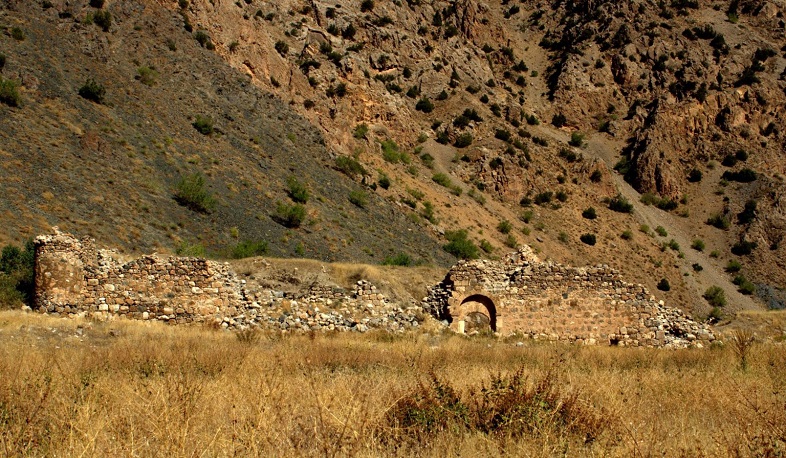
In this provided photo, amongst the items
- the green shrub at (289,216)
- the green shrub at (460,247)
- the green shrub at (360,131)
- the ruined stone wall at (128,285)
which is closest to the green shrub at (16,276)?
the ruined stone wall at (128,285)

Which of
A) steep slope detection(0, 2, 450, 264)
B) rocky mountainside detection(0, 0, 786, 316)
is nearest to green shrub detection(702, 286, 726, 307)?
rocky mountainside detection(0, 0, 786, 316)

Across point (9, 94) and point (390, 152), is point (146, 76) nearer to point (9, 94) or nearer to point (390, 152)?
point (9, 94)

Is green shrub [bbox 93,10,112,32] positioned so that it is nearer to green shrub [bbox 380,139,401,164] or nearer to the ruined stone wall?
green shrub [bbox 380,139,401,164]

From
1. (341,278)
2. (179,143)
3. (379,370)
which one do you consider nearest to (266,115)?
(179,143)

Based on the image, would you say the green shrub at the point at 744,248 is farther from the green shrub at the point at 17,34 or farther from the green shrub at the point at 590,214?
the green shrub at the point at 17,34

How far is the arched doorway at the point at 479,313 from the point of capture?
19266mm

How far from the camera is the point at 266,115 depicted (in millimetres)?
46562

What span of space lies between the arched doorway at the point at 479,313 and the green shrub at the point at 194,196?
61.5ft

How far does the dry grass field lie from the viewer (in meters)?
5.45

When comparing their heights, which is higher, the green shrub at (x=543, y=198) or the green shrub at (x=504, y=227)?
the green shrub at (x=543, y=198)

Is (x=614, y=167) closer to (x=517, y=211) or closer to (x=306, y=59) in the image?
(x=517, y=211)

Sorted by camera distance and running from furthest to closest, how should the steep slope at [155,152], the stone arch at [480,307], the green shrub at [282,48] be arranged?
the green shrub at [282,48], the steep slope at [155,152], the stone arch at [480,307]

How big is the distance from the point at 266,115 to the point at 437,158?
812 inches

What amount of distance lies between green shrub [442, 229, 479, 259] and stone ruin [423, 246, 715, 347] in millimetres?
22787
